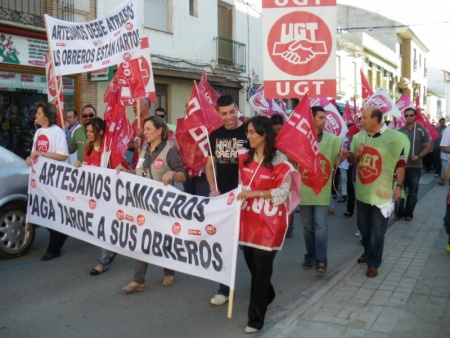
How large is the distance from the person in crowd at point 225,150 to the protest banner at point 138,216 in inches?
14.0

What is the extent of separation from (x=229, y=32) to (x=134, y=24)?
49.4 ft

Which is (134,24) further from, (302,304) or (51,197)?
(302,304)

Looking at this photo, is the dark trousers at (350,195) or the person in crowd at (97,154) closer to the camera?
the person in crowd at (97,154)

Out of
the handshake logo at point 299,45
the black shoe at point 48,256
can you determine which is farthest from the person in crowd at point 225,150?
the black shoe at point 48,256

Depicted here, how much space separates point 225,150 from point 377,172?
1885mm

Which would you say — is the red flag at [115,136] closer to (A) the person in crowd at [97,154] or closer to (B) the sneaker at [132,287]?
(A) the person in crowd at [97,154]

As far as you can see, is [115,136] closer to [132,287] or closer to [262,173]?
[132,287]

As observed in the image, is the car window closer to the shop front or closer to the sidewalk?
the sidewalk

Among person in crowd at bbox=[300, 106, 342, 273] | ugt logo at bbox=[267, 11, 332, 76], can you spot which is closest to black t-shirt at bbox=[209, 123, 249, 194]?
ugt logo at bbox=[267, 11, 332, 76]

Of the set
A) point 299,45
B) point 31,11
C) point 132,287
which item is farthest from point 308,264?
point 31,11

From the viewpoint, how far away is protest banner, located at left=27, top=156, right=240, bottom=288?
433 cm

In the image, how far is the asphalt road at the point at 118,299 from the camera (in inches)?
166

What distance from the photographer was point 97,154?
18.9 feet

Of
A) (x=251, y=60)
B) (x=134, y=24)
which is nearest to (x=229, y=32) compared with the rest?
(x=251, y=60)
